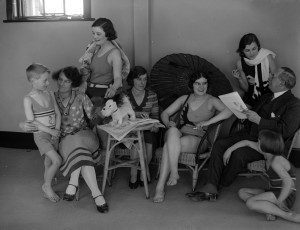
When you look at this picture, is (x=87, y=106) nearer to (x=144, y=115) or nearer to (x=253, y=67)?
(x=144, y=115)

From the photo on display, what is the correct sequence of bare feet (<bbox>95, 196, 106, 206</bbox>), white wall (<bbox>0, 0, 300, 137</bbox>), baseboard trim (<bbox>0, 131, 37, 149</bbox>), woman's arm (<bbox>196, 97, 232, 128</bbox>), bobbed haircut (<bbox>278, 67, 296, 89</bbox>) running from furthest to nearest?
baseboard trim (<bbox>0, 131, 37, 149</bbox>) → white wall (<bbox>0, 0, 300, 137</bbox>) → woman's arm (<bbox>196, 97, 232, 128</bbox>) → bobbed haircut (<bbox>278, 67, 296, 89</bbox>) → bare feet (<bbox>95, 196, 106, 206</bbox>)

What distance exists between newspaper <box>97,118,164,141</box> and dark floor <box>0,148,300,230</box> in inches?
23.1

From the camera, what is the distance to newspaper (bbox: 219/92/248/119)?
368 cm

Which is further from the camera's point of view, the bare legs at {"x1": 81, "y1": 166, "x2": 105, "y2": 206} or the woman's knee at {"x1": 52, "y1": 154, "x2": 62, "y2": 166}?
the woman's knee at {"x1": 52, "y1": 154, "x2": 62, "y2": 166}

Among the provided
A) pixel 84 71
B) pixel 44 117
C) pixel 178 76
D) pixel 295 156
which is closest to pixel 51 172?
pixel 44 117

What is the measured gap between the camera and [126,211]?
3561 millimetres

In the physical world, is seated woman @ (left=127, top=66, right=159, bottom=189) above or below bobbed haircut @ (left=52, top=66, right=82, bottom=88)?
below

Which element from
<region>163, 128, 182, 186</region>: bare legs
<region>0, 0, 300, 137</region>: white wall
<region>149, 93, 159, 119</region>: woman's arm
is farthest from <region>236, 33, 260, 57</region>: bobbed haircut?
<region>163, 128, 182, 186</region>: bare legs

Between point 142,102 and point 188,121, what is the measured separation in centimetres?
47

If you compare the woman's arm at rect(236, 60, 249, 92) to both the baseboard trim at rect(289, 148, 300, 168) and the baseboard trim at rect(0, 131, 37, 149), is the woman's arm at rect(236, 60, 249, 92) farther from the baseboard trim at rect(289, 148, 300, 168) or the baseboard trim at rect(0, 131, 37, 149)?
the baseboard trim at rect(0, 131, 37, 149)

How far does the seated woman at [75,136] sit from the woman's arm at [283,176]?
137 centimetres

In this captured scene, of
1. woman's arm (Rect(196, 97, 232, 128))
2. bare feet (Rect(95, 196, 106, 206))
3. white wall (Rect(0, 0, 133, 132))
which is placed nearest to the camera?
bare feet (Rect(95, 196, 106, 206))

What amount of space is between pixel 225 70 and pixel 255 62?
0.48 m

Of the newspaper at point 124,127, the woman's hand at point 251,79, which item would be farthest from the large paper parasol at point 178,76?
the newspaper at point 124,127
